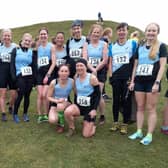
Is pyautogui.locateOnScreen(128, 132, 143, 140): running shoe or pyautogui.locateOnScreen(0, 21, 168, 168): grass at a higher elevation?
pyautogui.locateOnScreen(128, 132, 143, 140): running shoe

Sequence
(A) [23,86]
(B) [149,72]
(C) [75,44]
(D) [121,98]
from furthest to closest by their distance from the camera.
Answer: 1. (A) [23,86]
2. (C) [75,44]
3. (D) [121,98]
4. (B) [149,72]

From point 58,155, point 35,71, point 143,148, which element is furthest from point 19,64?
point 143,148

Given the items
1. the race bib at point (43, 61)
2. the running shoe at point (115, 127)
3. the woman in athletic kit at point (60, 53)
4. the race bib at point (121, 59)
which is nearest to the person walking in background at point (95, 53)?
the race bib at point (121, 59)

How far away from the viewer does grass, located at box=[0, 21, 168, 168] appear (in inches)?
213

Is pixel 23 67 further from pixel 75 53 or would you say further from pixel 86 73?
pixel 86 73

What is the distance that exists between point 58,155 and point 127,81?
1940mm

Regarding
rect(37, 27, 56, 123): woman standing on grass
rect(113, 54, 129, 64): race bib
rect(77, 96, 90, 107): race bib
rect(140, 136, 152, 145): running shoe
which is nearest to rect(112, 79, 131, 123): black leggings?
rect(113, 54, 129, 64): race bib

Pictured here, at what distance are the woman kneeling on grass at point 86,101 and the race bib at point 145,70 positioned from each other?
2.69 feet

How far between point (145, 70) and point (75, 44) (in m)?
1.66

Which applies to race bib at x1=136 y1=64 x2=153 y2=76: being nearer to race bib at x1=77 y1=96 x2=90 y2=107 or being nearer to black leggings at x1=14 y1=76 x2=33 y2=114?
race bib at x1=77 y1=96 x2=90 y2=107

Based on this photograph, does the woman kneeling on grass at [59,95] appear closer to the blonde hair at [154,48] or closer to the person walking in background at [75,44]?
the person walking in background at [75,44]

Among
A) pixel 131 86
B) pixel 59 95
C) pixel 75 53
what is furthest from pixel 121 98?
pixel 75 53

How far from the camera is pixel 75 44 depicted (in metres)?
7.10

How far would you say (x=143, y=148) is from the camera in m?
5.99
